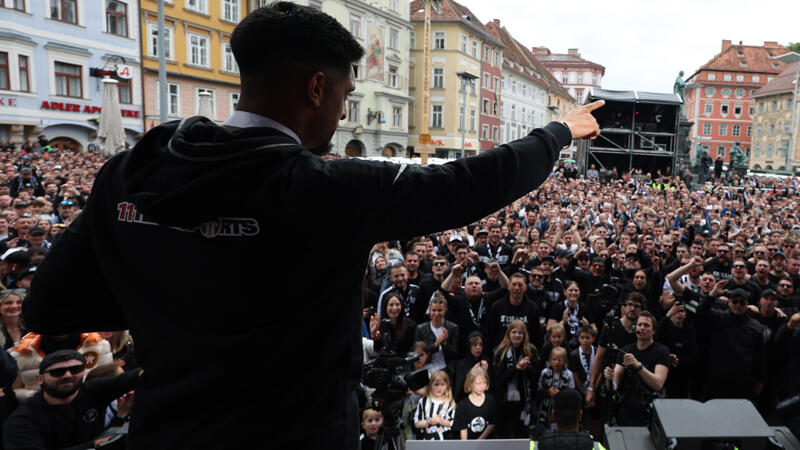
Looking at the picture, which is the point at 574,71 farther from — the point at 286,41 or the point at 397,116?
the point at 286,41

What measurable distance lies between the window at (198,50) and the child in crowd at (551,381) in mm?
28154

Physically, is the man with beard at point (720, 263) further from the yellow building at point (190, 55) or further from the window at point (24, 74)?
the yellow building at point (190, 55)

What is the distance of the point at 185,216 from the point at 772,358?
24.3ft

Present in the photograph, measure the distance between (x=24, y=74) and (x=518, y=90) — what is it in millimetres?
44434

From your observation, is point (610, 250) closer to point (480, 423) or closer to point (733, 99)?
point (480, 423)

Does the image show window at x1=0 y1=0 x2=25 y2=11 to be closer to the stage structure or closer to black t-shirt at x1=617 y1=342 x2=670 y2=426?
the stage structure

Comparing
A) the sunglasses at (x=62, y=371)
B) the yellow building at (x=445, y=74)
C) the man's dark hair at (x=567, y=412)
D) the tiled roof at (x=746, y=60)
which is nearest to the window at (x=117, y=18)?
the yellow building at (x=445, y=74)

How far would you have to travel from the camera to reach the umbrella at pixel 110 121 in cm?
1573

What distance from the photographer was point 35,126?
22.9 metres

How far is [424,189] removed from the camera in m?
1.17

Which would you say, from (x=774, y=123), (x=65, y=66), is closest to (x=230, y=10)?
(x=65, y=66)

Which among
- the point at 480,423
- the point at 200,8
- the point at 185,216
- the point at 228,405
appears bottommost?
the point at 480,423

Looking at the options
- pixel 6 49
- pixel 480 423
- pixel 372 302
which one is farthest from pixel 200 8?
pixel 480 423

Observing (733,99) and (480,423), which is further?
(733,99)
